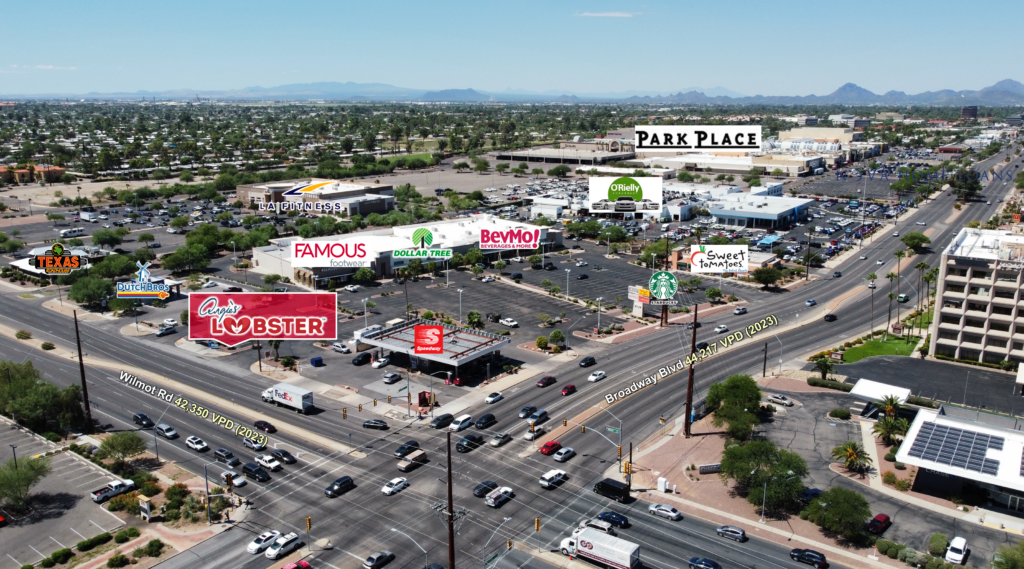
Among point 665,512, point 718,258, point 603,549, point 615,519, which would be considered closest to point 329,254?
point 718,258

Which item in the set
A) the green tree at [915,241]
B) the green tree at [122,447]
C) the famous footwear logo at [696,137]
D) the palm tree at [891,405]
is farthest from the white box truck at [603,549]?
the green tree at [915,241]

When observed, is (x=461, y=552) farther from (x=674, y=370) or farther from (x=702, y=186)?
(x=702, y=186)

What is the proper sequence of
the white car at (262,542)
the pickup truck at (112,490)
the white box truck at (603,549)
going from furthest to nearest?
the pickup truck at (112,490), the white car at (262,542), the white box truck at (603,549)

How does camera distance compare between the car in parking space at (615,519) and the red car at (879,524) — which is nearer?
the red car at (879,524)

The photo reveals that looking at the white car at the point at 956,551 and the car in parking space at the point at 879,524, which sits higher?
the white car at the point at 956,551

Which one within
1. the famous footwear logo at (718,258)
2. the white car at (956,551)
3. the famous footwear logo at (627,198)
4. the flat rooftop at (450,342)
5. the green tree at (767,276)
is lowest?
the white car at (956,551)

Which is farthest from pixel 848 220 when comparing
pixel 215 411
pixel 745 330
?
pixel 215 411

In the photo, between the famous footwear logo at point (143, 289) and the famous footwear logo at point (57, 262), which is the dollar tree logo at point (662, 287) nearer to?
the famous footwear logo at point (143, 289)
